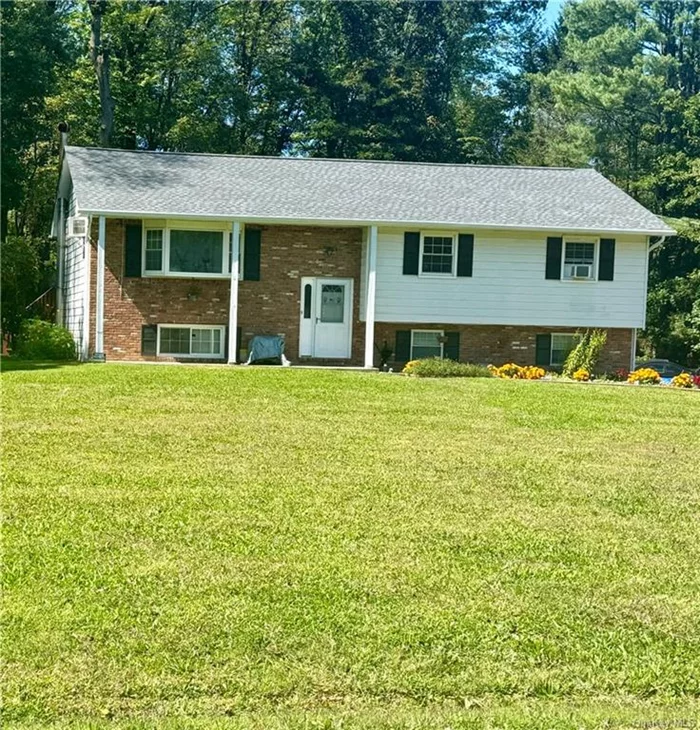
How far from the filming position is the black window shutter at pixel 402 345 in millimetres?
22516

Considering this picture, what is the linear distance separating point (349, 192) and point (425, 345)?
395cm

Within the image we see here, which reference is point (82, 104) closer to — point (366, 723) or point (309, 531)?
point (309, 531)

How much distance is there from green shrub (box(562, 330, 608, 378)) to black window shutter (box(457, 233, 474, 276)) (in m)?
2.85

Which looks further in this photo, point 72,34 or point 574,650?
point 72,34

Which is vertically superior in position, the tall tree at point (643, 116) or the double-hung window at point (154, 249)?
the tall tree at point (643, 116)

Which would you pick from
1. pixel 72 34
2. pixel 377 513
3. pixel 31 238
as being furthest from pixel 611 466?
pixel 72 34

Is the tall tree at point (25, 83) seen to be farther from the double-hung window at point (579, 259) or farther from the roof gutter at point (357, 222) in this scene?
the double-hung window at point (579, 259)

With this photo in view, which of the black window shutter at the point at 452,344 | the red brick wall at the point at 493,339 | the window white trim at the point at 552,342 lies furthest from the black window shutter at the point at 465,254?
the window white trim at the point at 552,342

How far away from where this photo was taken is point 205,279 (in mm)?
21828

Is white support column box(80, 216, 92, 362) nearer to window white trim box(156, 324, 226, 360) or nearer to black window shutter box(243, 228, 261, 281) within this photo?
window white trim box(156, 324, 226, 360)

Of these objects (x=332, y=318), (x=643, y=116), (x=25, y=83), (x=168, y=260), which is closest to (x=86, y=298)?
(x=168, y=260)

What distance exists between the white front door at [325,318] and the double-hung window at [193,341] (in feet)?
6.02

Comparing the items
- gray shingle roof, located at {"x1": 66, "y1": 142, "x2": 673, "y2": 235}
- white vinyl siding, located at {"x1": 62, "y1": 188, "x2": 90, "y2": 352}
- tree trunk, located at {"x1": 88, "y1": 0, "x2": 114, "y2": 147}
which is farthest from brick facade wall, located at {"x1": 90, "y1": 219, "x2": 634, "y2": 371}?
tree trunk, located at {"x1": 88, "y1": 0, "x2": 114, "y2": 147}

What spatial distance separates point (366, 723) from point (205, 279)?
1831cm
